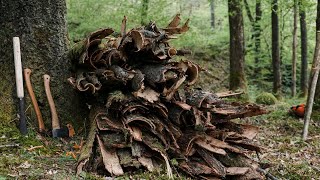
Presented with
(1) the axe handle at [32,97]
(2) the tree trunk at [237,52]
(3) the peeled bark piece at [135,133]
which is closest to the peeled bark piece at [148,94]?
(3) the peeled bark piece at [135,133]

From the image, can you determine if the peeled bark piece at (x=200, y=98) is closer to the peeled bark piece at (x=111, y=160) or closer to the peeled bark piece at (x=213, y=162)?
the peeled bark piece at (x=213, y=162)

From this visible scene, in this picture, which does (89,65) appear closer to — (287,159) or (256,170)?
(256,170)

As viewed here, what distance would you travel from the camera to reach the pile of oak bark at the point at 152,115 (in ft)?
13.8

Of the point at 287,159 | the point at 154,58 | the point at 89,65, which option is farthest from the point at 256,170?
the point at 89,65

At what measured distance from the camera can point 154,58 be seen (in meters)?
4.71

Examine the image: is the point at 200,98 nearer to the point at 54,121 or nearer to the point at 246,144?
the point at 246,144

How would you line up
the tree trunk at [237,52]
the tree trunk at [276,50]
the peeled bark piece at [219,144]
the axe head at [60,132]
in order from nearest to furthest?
the peeled bark piece at [219,144] → the axe head at [60,132] → the tree trunk at [237,52] → the tree trunk at [276,50]

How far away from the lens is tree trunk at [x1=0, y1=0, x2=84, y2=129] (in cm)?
491

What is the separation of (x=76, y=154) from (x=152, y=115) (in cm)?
109

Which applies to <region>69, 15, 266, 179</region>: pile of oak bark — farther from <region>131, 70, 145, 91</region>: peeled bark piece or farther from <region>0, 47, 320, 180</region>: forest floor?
<region>0, 47, 320, 180</region>: forest floor

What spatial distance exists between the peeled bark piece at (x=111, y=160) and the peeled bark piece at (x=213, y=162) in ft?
3.57

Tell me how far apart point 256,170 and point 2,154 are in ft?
10.2

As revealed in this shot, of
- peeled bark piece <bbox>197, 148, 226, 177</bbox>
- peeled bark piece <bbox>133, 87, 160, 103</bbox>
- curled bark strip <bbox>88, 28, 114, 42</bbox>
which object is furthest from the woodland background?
curled bark strip <bbox>88, 28, 114, 42</bbox>

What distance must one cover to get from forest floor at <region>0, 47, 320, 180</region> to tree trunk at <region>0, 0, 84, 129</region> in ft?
1.21
